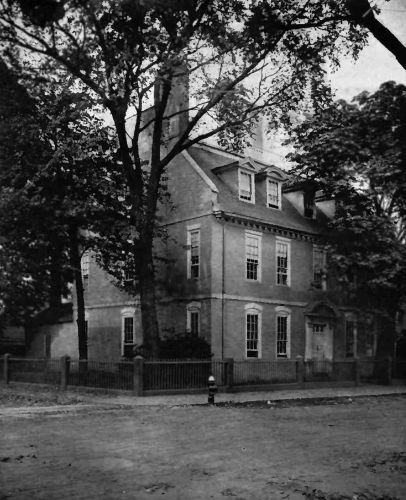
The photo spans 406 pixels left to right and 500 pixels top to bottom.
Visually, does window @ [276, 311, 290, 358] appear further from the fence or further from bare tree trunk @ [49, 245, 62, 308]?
bare tree trunk @ [49, 245, 62, 308]

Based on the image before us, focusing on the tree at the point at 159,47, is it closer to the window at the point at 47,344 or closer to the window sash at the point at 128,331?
the window sash at the point at 128,331

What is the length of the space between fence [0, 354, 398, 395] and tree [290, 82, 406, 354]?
12.2 ft

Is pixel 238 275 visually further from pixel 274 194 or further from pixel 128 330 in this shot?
pixel 128 330

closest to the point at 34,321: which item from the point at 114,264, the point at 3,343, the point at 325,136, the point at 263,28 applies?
the point at 3,343

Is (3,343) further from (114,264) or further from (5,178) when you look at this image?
(5,178)

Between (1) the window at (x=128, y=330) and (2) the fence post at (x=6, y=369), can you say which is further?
(1) the window at (x=128, y=330)

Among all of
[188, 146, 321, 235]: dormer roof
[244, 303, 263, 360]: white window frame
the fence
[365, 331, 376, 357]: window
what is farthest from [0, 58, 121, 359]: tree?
[365, 331, 376, 357]: window

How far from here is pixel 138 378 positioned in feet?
59.6

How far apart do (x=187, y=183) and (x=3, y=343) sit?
73.4ft

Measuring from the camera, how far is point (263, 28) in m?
8.62

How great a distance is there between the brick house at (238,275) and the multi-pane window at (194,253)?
0.05 meters

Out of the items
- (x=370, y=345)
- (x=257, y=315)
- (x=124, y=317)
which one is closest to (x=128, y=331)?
(x=124, y=317)

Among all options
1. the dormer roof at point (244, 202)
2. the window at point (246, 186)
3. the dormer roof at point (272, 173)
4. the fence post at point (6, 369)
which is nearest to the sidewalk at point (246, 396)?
the fence post at point (6, 369)

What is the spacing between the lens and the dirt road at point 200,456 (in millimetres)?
6352
